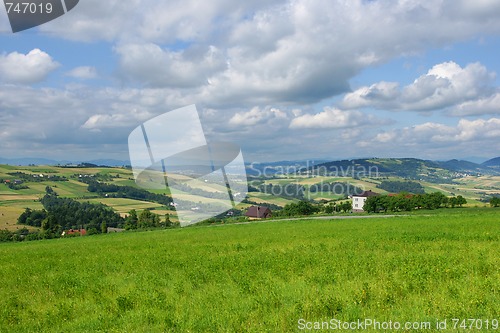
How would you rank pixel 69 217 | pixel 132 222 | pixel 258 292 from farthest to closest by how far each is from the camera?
pixel 69 217, pixel 132 222, pixel 258 292

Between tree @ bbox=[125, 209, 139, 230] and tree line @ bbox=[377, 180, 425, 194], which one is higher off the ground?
tree line @ bbox=[377, 180, 425, 194]

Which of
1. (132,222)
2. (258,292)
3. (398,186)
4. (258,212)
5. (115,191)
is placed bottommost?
(132,222)

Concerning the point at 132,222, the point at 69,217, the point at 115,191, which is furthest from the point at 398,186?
the point at 69,217

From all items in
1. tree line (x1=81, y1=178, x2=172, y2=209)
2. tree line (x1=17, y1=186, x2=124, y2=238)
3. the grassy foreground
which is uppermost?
the grassy foreground

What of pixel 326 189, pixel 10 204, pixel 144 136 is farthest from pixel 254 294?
pixel 326 189

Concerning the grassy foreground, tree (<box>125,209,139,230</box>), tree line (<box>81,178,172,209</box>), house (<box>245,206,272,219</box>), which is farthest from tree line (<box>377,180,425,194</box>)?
the grassy foreground

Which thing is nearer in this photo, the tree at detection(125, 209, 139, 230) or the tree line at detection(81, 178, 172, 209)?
the tree at detection(125, 209, 139, 230)

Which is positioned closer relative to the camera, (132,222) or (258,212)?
(132,222)

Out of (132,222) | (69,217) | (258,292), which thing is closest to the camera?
(258,292)

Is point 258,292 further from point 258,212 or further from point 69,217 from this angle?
point 69,217

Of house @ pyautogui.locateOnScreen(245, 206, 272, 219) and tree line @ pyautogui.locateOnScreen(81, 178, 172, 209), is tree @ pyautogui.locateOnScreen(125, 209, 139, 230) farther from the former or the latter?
tree line @ pyautogui.locateOnScreen(81, 178, 172, 209)

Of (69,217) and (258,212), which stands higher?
(258,212)

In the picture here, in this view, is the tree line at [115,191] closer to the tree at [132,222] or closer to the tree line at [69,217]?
the tree line at [69,217]

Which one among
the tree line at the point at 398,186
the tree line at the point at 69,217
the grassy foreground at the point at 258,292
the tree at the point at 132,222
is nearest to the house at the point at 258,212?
the tree at the point at 132,222
